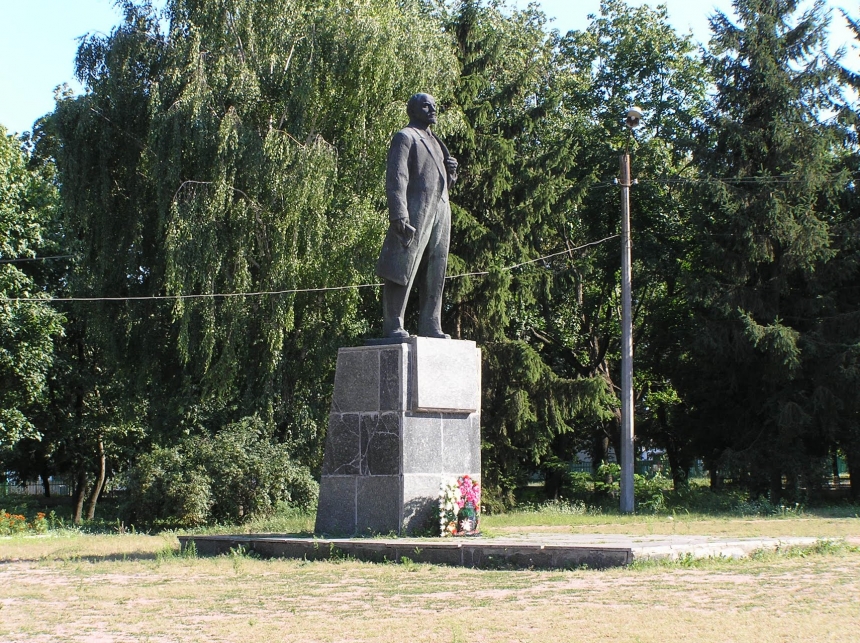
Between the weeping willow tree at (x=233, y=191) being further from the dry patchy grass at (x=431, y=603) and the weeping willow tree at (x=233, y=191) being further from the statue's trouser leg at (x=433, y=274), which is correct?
the dry patchy grass at (x=431, y=603)

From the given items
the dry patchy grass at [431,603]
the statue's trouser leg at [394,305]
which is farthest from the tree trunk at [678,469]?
the dry patchy grass at [431,603]

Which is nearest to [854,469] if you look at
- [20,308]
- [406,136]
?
[406,136]

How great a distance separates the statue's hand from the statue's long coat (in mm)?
12

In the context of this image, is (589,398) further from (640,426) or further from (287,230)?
(640,426)

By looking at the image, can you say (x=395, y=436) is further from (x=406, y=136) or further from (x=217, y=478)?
(x=217, y=478)

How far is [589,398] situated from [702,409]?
183 inches

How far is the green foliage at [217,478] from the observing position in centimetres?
1811

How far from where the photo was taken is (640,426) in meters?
31.7

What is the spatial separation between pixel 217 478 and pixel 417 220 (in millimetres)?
9209

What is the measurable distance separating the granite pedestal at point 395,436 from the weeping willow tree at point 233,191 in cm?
843

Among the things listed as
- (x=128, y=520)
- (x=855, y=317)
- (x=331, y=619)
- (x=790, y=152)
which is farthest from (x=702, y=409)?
(x=331, y=619)

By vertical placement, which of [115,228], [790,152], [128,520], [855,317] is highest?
[790,152]

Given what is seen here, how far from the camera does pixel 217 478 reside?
18.4 metres

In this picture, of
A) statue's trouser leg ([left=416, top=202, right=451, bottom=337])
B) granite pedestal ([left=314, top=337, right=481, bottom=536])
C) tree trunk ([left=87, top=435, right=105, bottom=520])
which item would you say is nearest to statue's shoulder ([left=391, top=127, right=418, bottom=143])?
statue's trouser leg ([left=416, top=202, right=451, bottom=337])
